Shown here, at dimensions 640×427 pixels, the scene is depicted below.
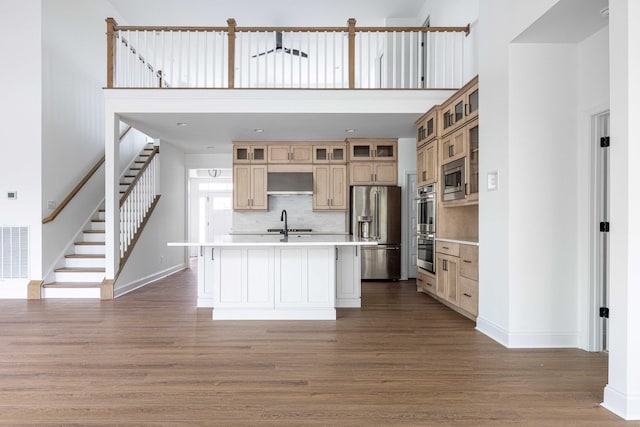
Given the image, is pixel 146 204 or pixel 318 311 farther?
pixel 146 204

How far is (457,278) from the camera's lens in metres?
4.43

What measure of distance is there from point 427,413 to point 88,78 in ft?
22.5

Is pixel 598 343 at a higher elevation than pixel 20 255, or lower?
lower

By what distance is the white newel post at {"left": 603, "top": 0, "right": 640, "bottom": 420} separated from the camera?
2.12m

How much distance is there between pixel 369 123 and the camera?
588 cm

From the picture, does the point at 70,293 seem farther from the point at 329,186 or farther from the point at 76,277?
the point at 329,186

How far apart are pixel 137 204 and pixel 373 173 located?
3.99 metres

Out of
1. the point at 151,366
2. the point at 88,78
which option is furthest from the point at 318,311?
the point at 88,78

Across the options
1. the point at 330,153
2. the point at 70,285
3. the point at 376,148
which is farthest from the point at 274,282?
the point at 376,148

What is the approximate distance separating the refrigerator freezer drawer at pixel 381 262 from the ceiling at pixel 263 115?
6.51 feet

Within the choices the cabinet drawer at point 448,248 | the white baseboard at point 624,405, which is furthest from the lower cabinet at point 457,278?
the white baseboard at point 624,405

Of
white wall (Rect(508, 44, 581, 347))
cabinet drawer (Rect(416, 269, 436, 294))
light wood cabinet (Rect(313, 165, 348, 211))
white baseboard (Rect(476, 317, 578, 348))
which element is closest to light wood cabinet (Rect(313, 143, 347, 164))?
light wood cabinet (Rect(313, 165, 348, 211))

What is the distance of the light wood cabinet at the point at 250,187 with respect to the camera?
23.8 feet

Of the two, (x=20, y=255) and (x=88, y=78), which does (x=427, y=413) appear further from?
(x=88, y=78)
